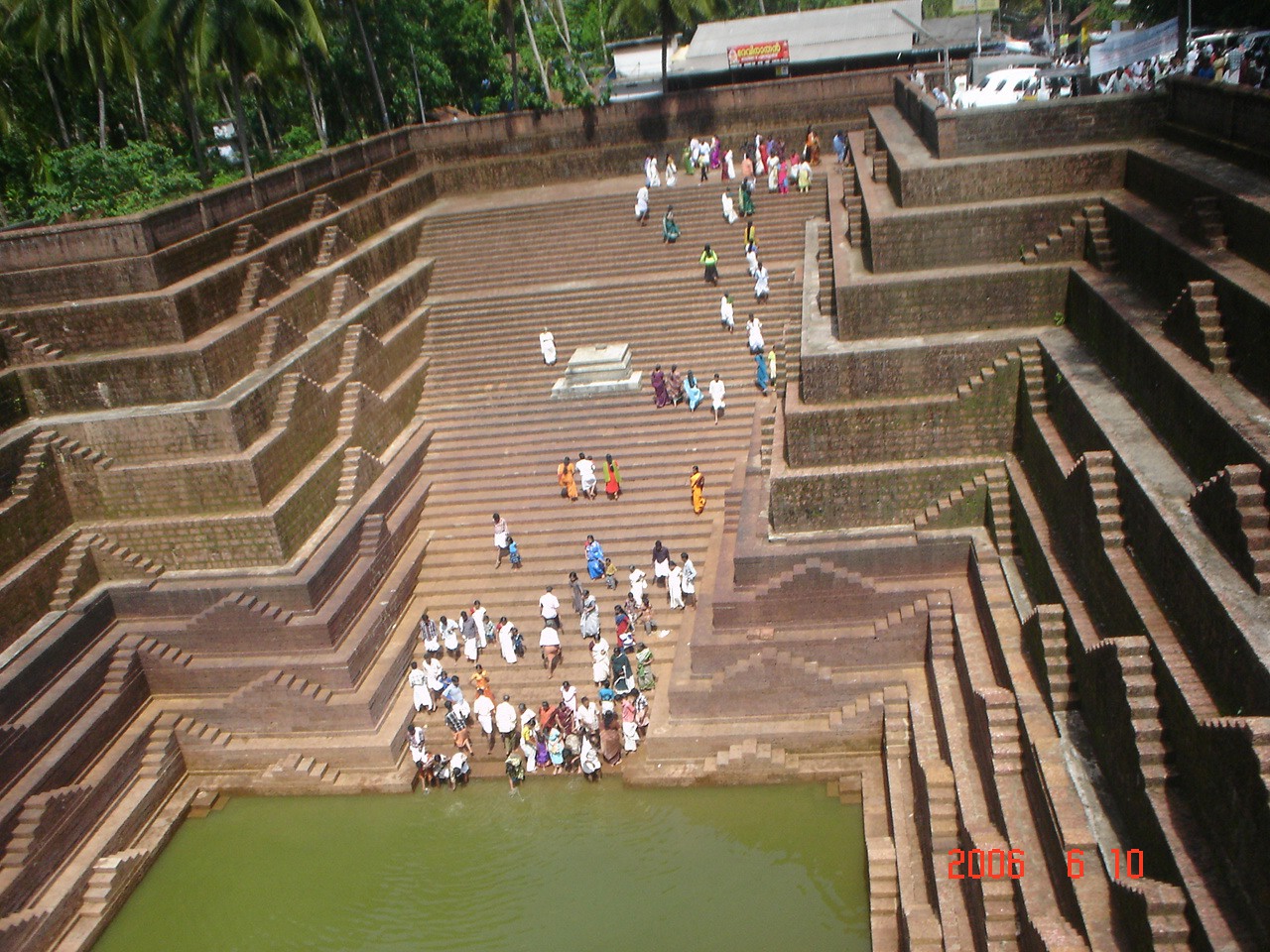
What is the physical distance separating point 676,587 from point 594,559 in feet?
3.93

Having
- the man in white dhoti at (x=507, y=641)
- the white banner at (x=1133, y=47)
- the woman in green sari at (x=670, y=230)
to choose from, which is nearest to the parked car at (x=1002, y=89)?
the white banner at (x=1133, y=47)

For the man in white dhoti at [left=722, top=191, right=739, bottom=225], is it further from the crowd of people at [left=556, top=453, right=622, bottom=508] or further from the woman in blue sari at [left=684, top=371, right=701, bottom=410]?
the crowd of people at [left=556, top=453, right=622, bottom=508]

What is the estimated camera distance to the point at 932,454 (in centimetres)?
1209

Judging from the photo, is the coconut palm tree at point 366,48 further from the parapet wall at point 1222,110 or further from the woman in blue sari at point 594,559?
the parapet wall at point 1222,110

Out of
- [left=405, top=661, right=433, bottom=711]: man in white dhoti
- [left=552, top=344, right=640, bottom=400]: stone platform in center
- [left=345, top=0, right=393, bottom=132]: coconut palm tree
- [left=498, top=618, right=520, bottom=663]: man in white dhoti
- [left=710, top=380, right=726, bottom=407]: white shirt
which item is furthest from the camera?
[left=345, top=0, right=393, bottom=132]: coconut palm tree

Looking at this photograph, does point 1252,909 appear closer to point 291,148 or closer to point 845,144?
point 845,144

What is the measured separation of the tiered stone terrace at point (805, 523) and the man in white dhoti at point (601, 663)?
544mm

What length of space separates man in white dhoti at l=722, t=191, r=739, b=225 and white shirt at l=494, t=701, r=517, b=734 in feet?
37.1

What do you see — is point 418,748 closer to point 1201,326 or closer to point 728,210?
point 1201,326

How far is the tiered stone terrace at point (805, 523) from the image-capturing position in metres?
7.70

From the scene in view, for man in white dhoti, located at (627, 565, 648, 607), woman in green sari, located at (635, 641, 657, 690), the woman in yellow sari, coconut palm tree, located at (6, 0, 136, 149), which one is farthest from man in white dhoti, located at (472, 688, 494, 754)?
coconut palm tree, located at (6, 0, 136, 149)

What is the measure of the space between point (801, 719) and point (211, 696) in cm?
728

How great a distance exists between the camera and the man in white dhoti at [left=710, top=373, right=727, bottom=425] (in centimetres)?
Answer: 1549

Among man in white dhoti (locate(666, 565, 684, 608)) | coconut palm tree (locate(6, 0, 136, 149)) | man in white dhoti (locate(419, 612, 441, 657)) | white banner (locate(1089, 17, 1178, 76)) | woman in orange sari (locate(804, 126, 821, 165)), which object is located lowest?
man in white dhoti (locate(419, 612, 441, 657))
